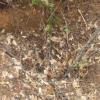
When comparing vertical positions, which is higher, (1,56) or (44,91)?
(1,56)

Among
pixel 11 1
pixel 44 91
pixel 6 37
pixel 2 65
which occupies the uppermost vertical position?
pixel 11 1

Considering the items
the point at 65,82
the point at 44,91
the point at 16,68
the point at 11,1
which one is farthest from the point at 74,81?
the point at 11,1

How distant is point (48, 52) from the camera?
4.28m

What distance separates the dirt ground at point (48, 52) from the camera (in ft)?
13.2

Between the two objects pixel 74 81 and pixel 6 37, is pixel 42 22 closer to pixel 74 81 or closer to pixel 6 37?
pixel 6 37

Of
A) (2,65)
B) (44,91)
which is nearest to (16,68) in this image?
(2,65)

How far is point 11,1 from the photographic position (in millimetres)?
4367

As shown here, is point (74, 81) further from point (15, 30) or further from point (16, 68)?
point (15, 30)

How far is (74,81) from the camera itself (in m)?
4.12

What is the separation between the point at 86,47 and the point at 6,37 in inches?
38.2

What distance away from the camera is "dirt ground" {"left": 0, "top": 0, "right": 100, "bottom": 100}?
401 cm

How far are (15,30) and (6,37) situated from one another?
0.48 ft

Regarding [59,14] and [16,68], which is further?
[59,14]

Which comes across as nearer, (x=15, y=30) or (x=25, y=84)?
(x=25, y=84)
